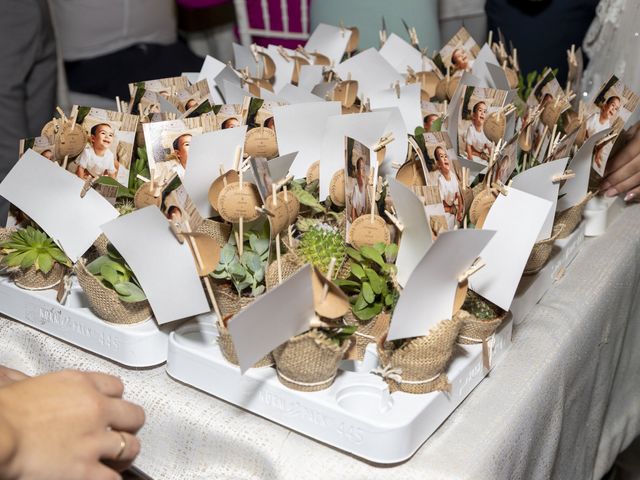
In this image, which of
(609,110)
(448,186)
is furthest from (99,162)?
(609,110)

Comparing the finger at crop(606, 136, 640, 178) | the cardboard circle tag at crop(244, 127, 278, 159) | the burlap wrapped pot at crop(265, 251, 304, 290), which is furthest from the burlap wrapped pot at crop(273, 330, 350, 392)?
the finger at crop(606, 136, 640, 178)

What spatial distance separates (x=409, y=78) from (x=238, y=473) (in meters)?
0.88

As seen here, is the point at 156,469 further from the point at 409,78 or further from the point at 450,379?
the point at 409,78

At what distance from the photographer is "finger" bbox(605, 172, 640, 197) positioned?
4.00ft

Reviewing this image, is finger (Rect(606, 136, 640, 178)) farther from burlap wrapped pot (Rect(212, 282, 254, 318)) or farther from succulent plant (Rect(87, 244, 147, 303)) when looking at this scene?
succulent plant (Rect(87, 244, 147, 303))

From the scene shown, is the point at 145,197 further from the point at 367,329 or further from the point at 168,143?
the point at 367,329

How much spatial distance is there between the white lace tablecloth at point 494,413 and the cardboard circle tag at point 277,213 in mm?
215

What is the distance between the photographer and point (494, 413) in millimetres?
770

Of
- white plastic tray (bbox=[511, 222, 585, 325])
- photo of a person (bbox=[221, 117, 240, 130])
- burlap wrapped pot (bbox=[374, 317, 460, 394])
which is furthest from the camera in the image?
photo of a person (bbox=[221, 117, 240, 130])

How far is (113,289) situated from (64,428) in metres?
0.30

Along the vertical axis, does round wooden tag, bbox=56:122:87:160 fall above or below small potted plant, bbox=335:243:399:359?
above

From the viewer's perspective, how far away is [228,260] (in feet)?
2.77

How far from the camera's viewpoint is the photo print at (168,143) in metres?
0.95

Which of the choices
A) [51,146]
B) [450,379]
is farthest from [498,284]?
[51,146]
